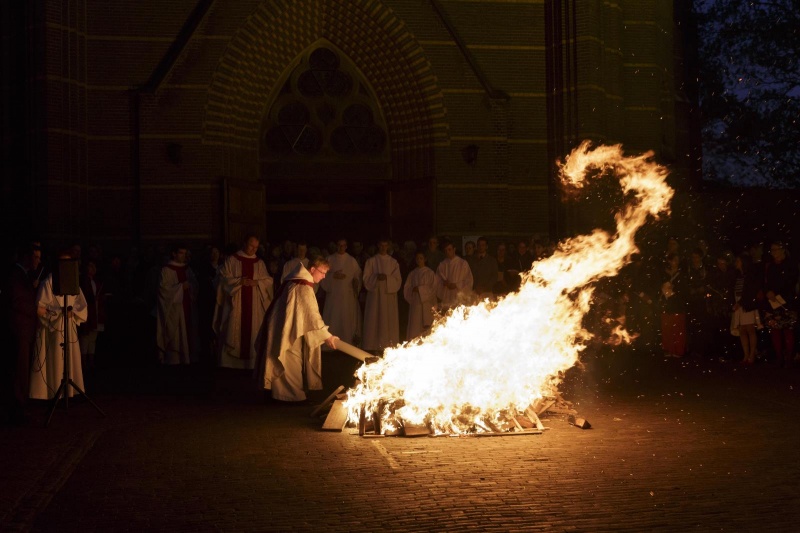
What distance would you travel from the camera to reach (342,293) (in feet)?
66.9

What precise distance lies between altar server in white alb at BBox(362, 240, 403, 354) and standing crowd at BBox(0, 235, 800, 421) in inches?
1.0

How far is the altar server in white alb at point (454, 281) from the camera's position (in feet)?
61.2

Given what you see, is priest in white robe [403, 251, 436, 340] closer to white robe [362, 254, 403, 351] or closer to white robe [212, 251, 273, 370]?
white robe [362, 254, 403, 351]

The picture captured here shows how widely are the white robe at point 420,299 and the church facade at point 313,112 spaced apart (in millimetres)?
4199

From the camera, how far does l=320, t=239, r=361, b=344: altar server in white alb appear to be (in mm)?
20266

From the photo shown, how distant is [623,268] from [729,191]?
9.51m

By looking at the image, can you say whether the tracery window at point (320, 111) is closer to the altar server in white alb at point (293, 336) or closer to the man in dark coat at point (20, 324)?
the altar server in white alb at point (293, 336)

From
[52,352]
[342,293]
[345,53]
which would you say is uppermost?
[345,53]

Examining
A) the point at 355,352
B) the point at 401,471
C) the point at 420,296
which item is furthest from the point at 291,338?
the point at 420,296

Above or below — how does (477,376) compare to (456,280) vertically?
below

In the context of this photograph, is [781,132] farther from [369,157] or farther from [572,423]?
[572,423]

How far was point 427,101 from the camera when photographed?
77.2 ft

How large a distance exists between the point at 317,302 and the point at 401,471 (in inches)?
325

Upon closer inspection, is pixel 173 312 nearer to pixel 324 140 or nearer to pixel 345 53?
pixel 324 140
